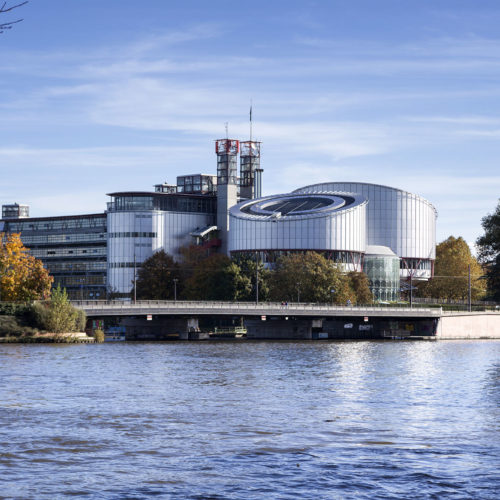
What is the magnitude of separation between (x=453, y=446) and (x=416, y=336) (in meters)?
119

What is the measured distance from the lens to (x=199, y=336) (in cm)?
15225

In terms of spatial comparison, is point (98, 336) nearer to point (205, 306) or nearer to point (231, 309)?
point (205, 306)

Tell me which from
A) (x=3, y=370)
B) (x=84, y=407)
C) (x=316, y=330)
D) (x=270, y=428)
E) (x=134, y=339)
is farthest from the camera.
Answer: (x=316, y=330)

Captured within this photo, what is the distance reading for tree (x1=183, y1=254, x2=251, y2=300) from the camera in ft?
546

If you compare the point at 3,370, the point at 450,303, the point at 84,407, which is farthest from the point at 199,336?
the point at 84,407

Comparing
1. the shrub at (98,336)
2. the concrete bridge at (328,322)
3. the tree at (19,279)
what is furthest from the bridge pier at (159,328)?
the tree at (19,279)

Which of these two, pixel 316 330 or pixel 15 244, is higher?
pixel 15 244

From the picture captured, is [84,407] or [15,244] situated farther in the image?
[15,244]

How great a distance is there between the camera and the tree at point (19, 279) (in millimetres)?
124688

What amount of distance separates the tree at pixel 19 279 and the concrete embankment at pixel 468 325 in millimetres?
63364

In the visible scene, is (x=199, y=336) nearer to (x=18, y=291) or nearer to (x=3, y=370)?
(x=18, y=291)

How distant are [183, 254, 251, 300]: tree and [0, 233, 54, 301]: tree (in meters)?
44.0

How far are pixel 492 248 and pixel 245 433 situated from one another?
10607cm

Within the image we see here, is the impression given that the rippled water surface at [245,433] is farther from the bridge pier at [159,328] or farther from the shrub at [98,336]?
the bridge pier at [159,328]
